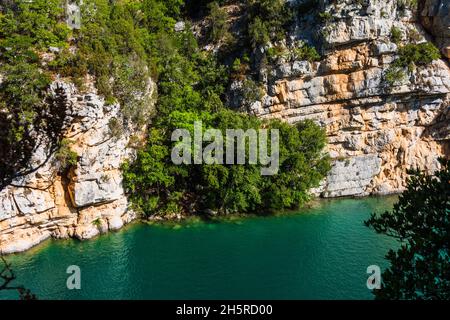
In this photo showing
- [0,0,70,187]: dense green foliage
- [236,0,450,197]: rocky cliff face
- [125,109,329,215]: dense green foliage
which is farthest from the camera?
[236,0,450,197]: rocky cliff face

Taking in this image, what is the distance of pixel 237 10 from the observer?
3231 cm

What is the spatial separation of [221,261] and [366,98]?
56.7ft

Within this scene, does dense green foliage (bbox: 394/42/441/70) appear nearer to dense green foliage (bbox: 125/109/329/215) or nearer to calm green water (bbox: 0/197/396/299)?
dense green foliage (bbox: 125/109/329/215)

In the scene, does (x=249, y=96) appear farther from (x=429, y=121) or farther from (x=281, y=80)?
(x=429, y=121)

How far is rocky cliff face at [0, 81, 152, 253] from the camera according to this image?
20.6 m

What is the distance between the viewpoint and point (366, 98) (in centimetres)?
2783

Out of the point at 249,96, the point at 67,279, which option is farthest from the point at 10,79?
the point at 249,96

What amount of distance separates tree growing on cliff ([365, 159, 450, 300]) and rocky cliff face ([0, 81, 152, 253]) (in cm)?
1761

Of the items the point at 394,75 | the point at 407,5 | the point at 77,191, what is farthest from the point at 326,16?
the point at 77,191

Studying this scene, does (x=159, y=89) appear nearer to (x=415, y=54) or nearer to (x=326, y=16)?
(x=326, y=16)

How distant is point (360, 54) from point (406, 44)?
11.2 ft

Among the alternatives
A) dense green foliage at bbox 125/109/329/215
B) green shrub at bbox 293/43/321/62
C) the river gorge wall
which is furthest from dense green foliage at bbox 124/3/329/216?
green shrub at bbox 293/43/321/62

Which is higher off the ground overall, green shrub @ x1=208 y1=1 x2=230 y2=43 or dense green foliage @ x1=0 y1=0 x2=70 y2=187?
green shrub @ x1=208 y1=1 x2=230 y2=43

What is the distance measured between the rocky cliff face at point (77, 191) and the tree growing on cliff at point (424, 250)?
17614 millimetres
